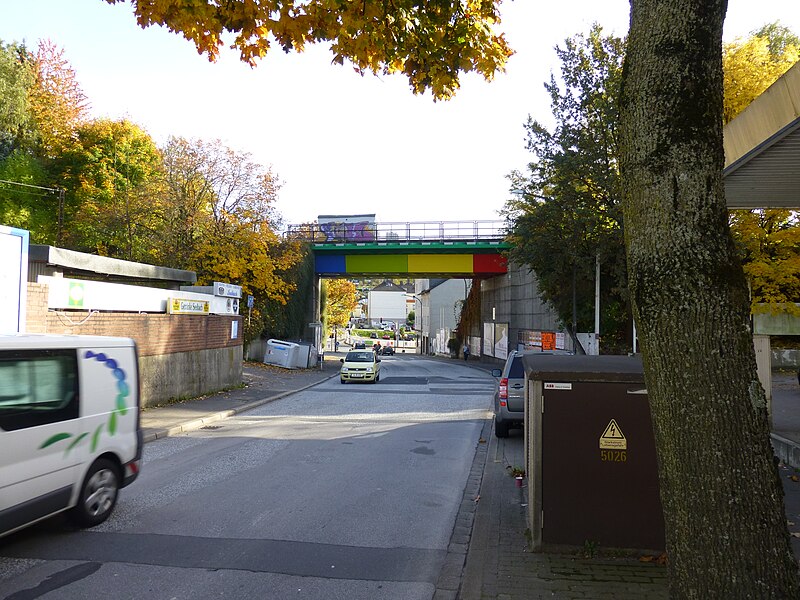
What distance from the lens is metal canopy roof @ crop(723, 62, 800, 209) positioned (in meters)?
8.16

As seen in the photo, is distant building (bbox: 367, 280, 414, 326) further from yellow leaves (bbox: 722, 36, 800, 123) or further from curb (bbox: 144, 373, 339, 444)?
Result: curb (bbox: 144, 373, 339, 444)

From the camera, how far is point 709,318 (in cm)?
311

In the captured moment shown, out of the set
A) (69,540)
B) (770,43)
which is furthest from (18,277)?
(770,43)

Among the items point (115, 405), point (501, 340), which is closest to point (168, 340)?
point (115, 405)

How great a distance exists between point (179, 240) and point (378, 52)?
24664mm

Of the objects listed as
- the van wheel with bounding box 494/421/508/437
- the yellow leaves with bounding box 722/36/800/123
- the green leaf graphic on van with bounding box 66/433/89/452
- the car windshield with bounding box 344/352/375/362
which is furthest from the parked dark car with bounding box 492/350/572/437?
the car windshield with bounding box 344/352/375/362

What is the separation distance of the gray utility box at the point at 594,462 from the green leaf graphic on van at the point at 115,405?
4343mm

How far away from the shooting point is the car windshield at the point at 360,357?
96.1ft

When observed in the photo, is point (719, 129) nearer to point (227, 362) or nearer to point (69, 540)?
point (69, 540)

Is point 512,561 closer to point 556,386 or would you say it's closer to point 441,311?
point 556,386

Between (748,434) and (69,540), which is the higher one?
(748,434)

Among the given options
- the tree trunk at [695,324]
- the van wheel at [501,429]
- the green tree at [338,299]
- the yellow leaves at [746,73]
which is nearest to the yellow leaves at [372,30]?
the tree trunk at [695,324]

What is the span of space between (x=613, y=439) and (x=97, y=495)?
5.17 metres

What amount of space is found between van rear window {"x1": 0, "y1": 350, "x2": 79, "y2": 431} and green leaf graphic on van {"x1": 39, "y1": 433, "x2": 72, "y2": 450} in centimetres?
15
